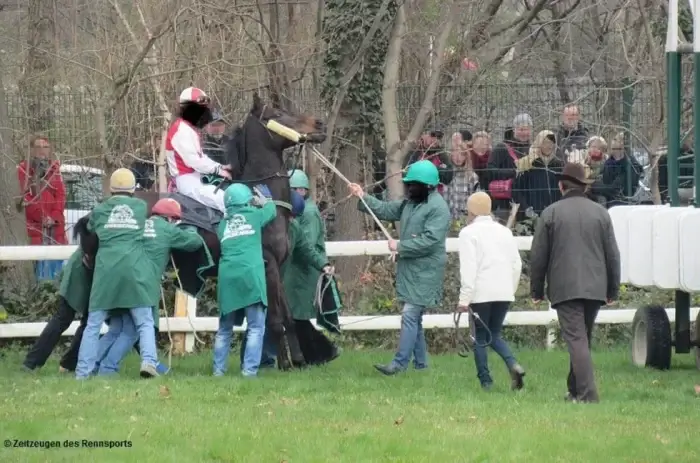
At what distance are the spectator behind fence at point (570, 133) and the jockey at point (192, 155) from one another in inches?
224

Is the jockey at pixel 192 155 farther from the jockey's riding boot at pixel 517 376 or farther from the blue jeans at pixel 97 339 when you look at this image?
the jockey's riding boot at pixel 517 376

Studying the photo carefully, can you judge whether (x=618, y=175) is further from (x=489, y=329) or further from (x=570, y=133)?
(x=489, y=329)

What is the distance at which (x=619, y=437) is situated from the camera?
8867mm

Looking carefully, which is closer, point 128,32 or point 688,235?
point 688,235

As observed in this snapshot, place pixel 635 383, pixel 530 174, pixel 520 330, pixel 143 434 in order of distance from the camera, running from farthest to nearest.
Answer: pixel 530 174
pixel 520 330
pixel 635 383
pixel 143 434

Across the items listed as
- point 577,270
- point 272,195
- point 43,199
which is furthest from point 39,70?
point 577,270

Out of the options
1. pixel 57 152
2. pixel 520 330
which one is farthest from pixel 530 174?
pixel 57 152

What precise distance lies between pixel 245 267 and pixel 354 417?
2.86 meters

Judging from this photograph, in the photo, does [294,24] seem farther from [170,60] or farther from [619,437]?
[619,437]

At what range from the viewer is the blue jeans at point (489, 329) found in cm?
1136

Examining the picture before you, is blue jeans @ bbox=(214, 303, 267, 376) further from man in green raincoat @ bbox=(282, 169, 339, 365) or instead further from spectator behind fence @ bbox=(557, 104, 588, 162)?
spectator behind fence @ bbox=(557, 104, 588, 162)

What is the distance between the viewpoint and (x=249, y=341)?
12.3 meters

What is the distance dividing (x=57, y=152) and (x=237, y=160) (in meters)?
4.80

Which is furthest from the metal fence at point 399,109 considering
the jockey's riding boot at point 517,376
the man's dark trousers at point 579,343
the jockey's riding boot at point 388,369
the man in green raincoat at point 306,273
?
the man's dark trousers at point 579,343
